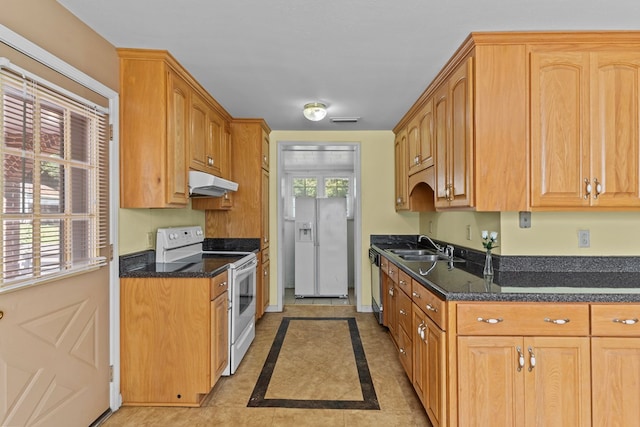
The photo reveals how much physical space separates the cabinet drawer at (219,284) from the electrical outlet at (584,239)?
246 cm

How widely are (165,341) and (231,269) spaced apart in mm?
685

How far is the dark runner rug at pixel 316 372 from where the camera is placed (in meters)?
2.39

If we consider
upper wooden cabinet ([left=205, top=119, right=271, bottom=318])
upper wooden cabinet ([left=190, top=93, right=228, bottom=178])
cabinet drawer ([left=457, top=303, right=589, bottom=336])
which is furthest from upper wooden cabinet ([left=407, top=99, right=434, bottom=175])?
upper wooden cabinet ([left=190, top=93, right=228, bottom=178])

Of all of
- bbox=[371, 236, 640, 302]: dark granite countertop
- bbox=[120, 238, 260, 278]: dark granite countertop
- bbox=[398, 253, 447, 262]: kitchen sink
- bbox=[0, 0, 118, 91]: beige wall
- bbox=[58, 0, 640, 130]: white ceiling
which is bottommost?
bbox=[398, 253, 447, 262]: kitchen sink

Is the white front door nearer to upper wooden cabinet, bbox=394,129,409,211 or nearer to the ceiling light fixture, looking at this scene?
the ceiling light fixture

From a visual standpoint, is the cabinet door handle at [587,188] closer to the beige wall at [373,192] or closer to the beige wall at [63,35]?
the beige wall at [373,192]

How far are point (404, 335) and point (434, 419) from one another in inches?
30.1

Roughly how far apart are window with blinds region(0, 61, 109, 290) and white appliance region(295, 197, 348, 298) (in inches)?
130

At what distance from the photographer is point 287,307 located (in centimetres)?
466

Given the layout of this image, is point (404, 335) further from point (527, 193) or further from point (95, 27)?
point (95, 27)

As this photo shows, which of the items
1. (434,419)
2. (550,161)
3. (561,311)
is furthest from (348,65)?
(434,419)

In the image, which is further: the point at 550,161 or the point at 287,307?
the point at 287,307

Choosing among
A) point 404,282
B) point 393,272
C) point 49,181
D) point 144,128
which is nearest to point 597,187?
point 404,282

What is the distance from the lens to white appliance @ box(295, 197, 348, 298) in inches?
206
